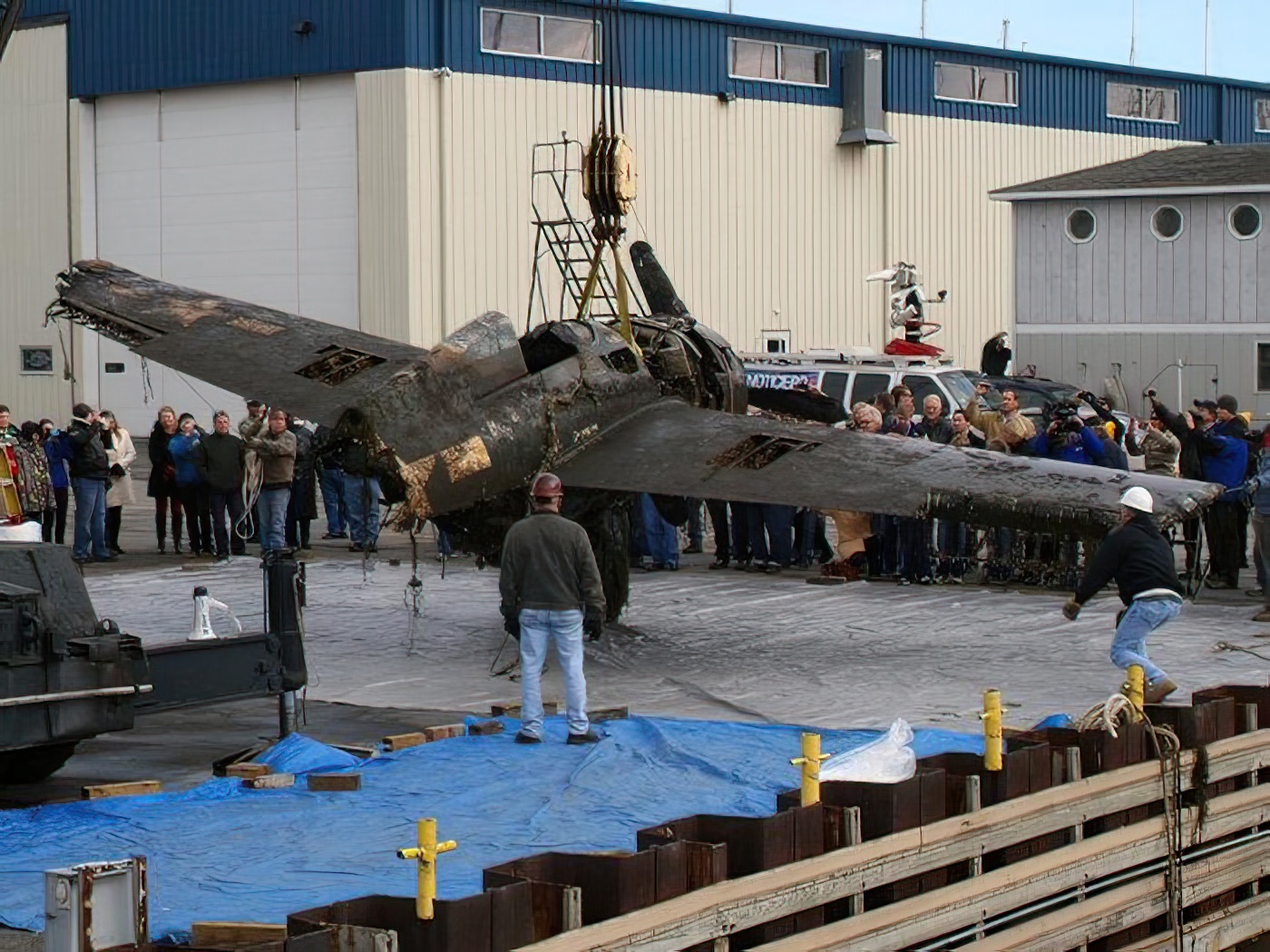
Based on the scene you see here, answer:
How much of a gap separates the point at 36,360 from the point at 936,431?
2684 cm

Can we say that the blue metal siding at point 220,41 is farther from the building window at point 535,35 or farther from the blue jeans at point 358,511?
the blue jeans at point 358,511

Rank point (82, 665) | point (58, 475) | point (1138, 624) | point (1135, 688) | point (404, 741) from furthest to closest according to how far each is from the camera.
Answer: point (58, 475)
point (1138, 624)
point (404, 741)
point (82, 665)
point (1135, 688)

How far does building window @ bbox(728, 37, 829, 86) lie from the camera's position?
43.0 metres

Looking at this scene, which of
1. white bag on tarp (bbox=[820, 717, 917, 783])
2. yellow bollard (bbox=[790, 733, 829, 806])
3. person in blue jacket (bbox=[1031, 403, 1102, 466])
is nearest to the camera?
yellow bollard (bbox=[790, 733, 829, 806])

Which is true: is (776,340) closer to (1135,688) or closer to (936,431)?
(936,431)

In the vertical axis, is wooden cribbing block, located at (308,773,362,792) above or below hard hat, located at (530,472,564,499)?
below

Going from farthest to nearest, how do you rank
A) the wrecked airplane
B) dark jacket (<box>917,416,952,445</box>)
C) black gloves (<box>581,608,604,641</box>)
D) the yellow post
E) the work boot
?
dark jacket (<box>917,416,952,445</box>)
the wrecked airplane
black gloves (<box>581,608,604,641</box>)
the work boot
the yellow post

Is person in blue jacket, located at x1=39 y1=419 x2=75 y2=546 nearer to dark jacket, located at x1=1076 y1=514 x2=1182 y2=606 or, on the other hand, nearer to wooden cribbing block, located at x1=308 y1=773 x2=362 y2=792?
wooden cribbing block, located at x1=308 y1=773 x2=362 y2=792

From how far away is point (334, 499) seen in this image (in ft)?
87.7

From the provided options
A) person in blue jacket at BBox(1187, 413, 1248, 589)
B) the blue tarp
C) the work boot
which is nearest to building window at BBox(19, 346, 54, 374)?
person in blue jacket at BBox(1187, 413, 1248, 589)

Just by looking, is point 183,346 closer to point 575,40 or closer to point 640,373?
point 640,373

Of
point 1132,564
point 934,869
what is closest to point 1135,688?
point 934,869

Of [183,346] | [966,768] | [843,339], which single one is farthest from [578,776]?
[843,339]

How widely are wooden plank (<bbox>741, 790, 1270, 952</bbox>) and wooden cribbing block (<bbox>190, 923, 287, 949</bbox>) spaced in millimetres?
2129
